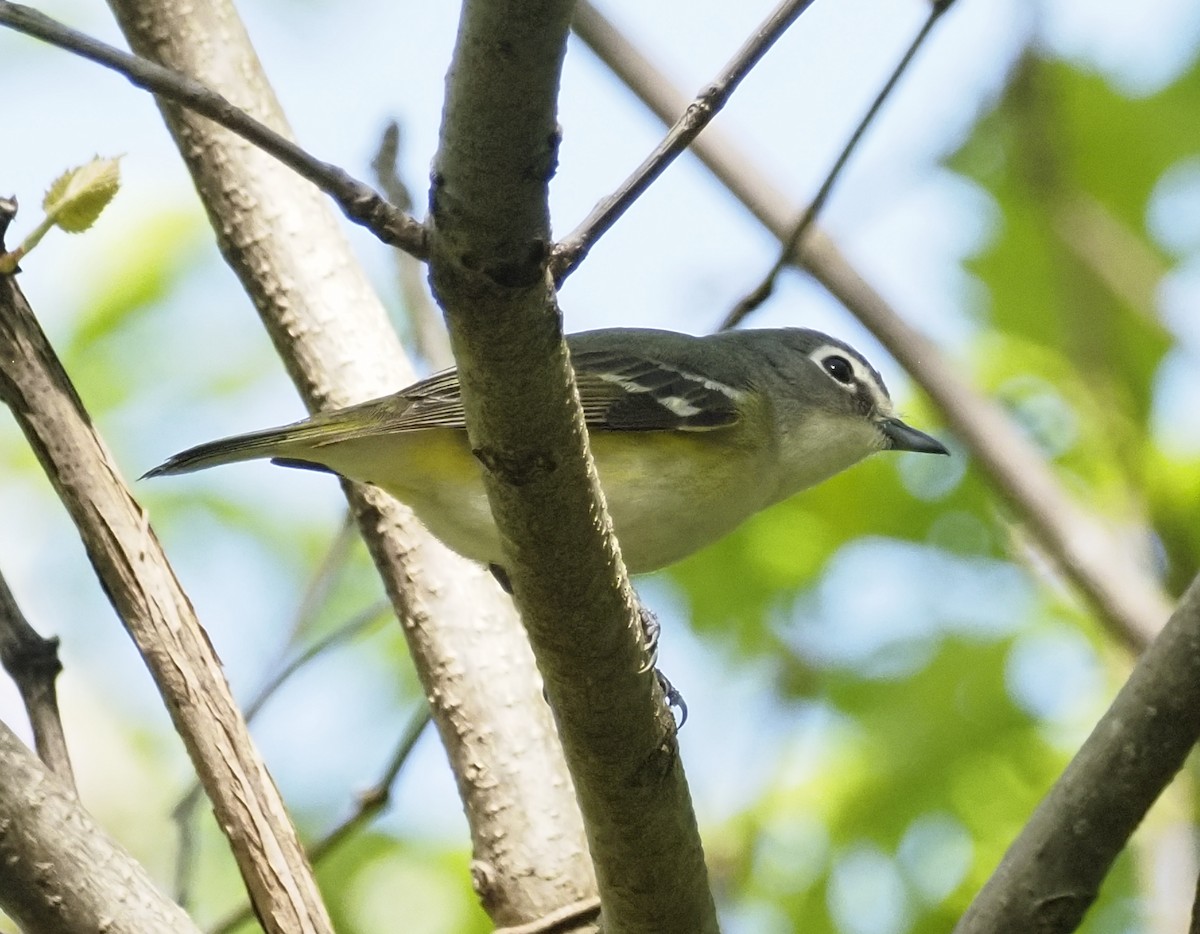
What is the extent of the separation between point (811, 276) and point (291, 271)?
5.13 feet

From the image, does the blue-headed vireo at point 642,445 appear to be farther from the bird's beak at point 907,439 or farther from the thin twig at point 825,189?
the thin twig at point 825,189

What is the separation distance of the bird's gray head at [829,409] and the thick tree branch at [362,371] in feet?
4.89

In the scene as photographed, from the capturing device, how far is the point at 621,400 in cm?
464

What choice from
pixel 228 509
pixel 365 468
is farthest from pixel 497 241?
pixel 228 509

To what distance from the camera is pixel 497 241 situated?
2125 mm

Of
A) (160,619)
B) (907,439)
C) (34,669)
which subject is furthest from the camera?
(907,439)

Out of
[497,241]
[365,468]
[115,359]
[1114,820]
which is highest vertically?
[115,359]

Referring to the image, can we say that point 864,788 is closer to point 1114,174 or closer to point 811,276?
point 811,276

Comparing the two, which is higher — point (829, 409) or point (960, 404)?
point (829, 409)

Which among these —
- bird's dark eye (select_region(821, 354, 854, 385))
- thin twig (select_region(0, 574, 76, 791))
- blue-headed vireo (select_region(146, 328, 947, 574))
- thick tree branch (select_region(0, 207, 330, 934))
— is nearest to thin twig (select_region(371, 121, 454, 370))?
blue-headed vireo (select_region(146, 328, 947, 574))

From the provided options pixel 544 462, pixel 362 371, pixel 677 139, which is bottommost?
pixel 544 462

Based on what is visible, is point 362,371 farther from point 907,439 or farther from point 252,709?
point 907,439

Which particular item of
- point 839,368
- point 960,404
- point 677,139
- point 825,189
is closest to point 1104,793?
point 677,139

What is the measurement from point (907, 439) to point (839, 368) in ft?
1.68
